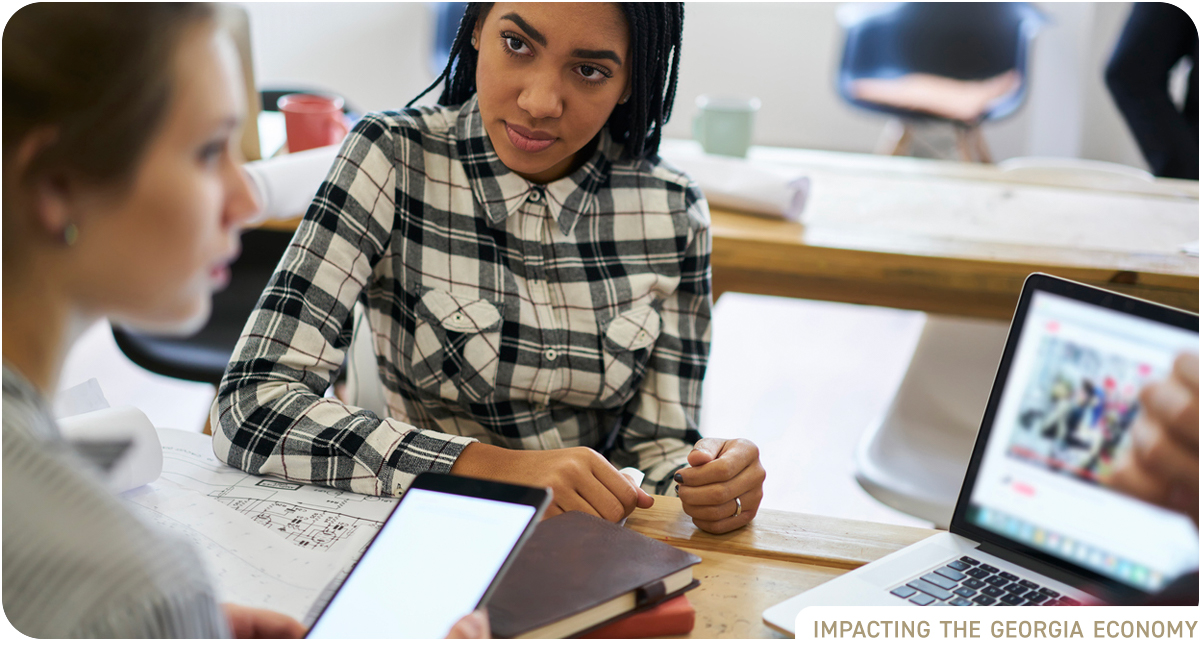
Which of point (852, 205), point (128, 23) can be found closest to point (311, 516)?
point (128, 23)

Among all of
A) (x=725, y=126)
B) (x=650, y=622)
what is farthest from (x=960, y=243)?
(x=650, y=622)

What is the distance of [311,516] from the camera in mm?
793

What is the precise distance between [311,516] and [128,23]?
1.55 ft

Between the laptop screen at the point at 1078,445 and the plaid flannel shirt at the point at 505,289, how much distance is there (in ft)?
1.35

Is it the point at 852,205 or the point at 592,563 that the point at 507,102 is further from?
the point at 852,205

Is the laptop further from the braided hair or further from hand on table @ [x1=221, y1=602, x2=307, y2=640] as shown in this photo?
the braided hair

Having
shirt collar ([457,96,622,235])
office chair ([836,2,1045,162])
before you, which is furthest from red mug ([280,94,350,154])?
office chair ([836,2,1045,162])

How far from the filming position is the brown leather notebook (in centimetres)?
62


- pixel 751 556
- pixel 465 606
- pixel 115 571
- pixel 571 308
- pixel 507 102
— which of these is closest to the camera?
pixel 115 571

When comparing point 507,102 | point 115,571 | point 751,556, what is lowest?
point 751,556

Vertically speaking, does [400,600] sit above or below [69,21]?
below

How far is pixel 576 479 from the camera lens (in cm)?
80

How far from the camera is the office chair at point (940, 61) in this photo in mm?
3365

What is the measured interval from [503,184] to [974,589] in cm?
61
